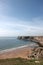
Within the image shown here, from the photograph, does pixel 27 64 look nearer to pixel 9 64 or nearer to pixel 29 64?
pixel 29 64

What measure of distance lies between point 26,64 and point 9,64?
199 centimetres

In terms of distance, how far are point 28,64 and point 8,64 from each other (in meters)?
2.33

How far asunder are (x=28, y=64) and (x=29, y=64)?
146 millimetres

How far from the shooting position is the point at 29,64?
13.4m

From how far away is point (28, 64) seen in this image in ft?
43.5

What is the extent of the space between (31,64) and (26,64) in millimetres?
582

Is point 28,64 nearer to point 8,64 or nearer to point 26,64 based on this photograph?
point 26,64

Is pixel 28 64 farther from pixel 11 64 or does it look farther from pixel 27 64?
pixel 11 64

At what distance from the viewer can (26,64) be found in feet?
43.4

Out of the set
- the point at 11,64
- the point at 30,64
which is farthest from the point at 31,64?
the point at 11,64

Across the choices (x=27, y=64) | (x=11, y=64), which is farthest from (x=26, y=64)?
(x=11, y=64)

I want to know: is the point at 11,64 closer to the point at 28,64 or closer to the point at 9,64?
the point at 9,64

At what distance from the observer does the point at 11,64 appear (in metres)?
13.3

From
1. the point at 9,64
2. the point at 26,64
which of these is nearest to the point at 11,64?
the point at 9,64
